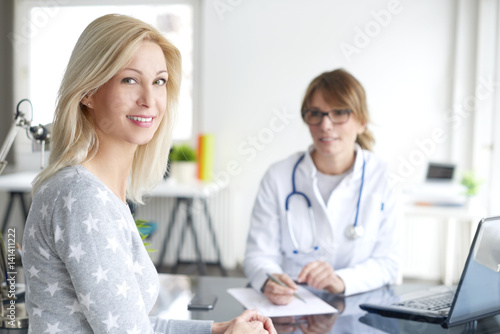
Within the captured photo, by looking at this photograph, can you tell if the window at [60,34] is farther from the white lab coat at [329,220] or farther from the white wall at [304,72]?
the white lab coat at [329,220]

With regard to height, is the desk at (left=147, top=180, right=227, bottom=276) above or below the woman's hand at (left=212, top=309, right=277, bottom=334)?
below

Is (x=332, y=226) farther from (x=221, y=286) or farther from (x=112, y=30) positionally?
(x=112, y=30)

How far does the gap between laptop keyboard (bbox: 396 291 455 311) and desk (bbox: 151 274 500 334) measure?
79mm

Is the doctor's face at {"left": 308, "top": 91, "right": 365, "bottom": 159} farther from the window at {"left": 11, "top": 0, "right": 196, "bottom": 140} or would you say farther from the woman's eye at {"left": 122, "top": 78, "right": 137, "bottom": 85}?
the window at {"left": 11, "top": 0, "right": 196, "bottom": 140}

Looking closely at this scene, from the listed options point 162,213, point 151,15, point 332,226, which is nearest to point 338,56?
point 151,15

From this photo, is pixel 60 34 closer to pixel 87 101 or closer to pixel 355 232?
pixel 355 232

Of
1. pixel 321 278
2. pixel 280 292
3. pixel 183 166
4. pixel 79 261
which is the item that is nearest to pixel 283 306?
pixel 280 292

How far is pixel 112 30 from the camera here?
964 mm

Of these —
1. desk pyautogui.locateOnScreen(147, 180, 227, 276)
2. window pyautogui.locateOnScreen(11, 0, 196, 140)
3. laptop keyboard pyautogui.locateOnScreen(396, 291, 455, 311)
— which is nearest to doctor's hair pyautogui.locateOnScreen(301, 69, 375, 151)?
laptop keyboard pyautogui.locateOnScreen(396, 291, 455, 311)

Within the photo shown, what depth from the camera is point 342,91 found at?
185 cm

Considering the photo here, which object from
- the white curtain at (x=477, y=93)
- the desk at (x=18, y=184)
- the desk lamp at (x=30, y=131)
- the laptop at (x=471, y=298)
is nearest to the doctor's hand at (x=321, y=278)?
the laptop at (x=471, y=298)

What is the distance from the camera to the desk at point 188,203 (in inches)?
146

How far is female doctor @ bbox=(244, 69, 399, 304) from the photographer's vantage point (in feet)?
6.01

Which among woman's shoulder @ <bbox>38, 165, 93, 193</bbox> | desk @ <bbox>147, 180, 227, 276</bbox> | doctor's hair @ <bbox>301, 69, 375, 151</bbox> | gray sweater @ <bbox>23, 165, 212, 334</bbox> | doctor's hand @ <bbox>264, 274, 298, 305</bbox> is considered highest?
doctor's hair @ <bbox>301, 69, 375, 151</bbox>
